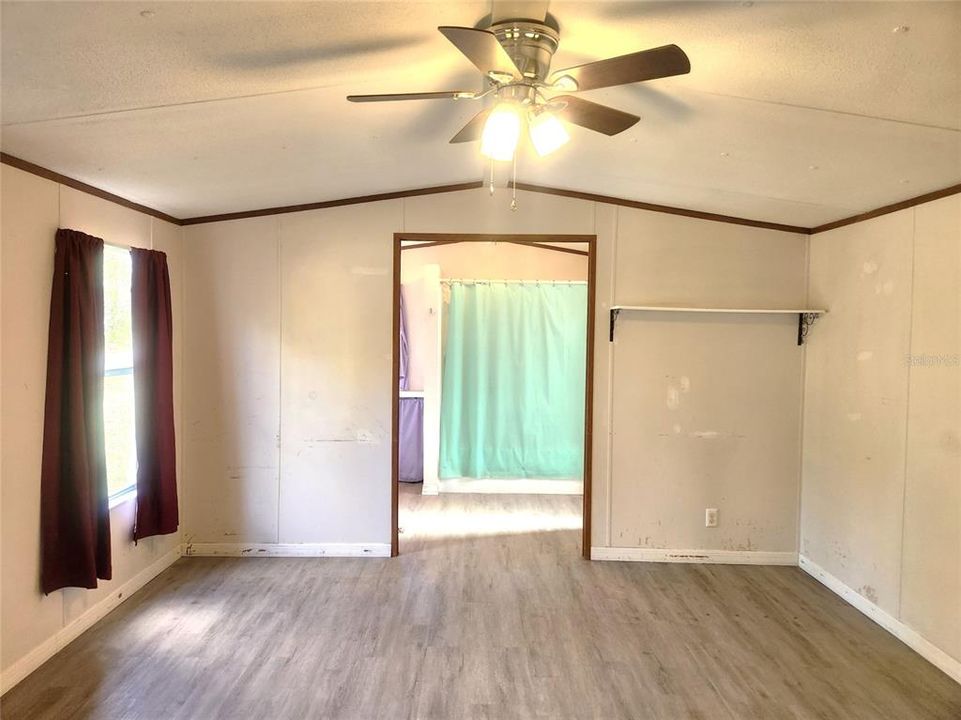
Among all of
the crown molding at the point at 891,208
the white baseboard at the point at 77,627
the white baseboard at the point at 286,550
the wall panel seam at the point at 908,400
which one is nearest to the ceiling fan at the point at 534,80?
the crown molding at the point at 891,208

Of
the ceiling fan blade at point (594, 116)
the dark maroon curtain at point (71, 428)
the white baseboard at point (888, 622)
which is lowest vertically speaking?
the white baseboard at point (888, 622)

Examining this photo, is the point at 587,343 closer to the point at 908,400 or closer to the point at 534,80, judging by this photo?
the point at 908,400

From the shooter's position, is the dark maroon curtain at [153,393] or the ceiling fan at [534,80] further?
the dark maroon curtain at [153,393]

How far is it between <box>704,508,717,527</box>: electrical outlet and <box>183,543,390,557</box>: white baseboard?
2.08m

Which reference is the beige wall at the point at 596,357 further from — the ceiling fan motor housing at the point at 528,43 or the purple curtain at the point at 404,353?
the ceiling fan motor housing at the point at 528,43

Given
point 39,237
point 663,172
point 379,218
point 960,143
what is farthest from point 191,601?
point 960,143

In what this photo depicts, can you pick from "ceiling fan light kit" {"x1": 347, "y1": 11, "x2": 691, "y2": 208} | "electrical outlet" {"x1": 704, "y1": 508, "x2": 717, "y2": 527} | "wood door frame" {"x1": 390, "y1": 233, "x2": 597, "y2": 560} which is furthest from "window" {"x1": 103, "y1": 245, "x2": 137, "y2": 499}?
"electrical outlet" {"x1": 704, "y1": 508, "x2": 717, "y2": 527}

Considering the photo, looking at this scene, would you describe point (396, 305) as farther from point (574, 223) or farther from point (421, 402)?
point (421, 402)

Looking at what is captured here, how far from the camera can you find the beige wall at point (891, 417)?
263 cm

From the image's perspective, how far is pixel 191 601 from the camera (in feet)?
10.5

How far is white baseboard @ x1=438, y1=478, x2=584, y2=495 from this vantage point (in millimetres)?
5457

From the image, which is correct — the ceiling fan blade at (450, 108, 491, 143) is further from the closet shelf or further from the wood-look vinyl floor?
Answer: the wood-look vinyl floor

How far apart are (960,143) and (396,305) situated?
287 cm

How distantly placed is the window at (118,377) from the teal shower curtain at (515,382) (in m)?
2.70
